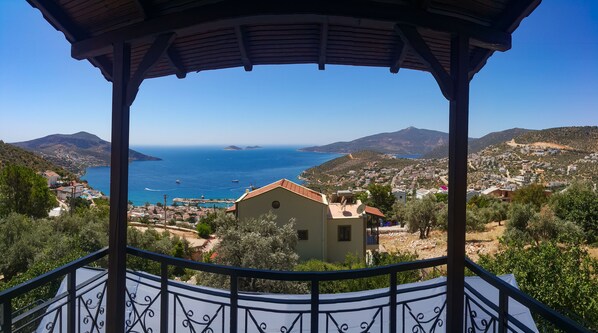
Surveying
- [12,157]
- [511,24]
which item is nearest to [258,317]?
[511,24]

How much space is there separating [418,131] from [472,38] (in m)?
74.7

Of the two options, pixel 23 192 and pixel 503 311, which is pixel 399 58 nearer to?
pixel 503 311

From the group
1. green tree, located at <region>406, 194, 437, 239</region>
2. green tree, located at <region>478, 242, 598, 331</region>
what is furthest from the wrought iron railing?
green tree, located at <region>406, 194, 437, 239</region>

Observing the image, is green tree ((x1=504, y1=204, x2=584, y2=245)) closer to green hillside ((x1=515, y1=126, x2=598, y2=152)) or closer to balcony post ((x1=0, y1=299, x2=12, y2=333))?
green hillside ((x1=515, y1=126, x2=598, y2=152))

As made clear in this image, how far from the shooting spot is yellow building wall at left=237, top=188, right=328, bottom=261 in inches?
755

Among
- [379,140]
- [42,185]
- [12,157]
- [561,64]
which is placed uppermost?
[561,64]

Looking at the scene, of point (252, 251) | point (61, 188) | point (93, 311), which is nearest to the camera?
point (93, 311)

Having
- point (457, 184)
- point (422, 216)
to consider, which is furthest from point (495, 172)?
point (457, 184)

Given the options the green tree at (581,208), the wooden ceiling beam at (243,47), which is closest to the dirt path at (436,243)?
the green tree at (581,208)

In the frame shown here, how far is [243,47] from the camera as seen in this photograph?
8.18ft

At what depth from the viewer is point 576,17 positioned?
4062cm

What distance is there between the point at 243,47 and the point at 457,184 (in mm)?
1807

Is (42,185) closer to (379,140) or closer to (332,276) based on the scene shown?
(332,276)

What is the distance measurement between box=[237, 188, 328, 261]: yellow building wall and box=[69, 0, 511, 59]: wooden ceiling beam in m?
17.2
